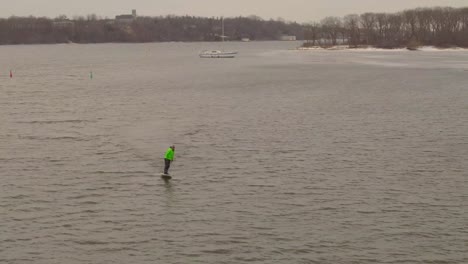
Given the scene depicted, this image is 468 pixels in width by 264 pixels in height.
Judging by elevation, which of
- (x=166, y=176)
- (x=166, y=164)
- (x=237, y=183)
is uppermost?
(x=166, y=164)

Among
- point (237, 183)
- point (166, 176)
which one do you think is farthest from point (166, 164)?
A: point (237, 183)

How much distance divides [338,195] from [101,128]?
87.6 feet

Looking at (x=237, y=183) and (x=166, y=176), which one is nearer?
(x=237, y=183)

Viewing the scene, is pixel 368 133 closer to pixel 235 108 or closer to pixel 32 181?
pixel 235 108

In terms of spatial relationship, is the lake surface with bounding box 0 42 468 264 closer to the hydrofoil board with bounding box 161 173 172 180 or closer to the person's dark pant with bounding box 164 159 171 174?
the hydrofoil board with bounding box 161 173 172 180

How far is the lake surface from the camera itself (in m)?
24.8

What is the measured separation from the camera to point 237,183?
3388 centimetres

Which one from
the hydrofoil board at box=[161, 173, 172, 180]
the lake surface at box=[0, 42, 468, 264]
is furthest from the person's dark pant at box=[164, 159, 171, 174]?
the lake surface at box=[0, 42, 468, 264]

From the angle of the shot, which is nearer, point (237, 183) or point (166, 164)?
point (237, 183)

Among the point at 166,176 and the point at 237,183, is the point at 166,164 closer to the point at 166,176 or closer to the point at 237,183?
the point at 166,176

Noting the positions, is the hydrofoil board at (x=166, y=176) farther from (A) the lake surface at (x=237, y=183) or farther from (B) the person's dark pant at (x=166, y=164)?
(A) the lake surface at (x=237, y=183)

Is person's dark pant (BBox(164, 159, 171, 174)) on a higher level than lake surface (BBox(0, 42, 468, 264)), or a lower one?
higher

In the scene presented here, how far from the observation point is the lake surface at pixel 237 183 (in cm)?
2481

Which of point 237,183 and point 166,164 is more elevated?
point 166,164
